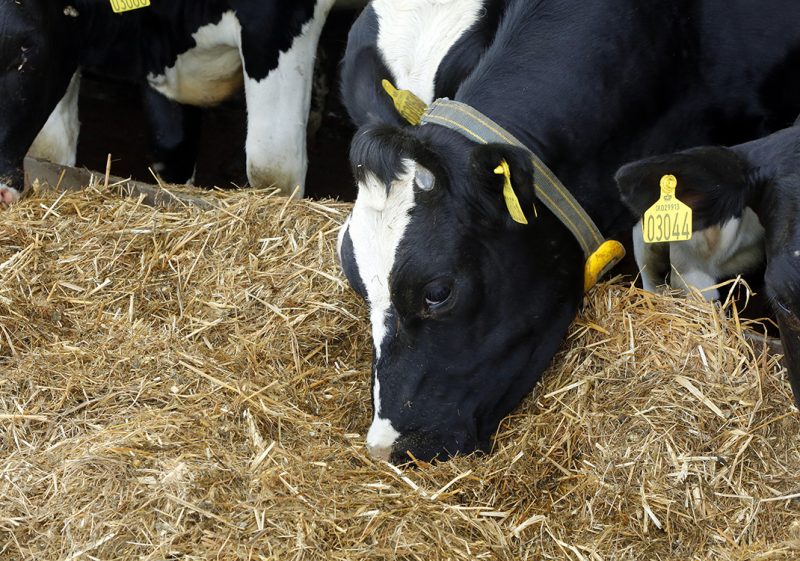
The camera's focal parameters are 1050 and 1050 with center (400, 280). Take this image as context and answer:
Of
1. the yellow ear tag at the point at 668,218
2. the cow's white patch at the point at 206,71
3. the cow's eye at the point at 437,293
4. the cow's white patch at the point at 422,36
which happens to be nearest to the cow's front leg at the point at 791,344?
the yellow ear tag at the point at 668,218

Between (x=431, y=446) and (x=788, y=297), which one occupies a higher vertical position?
(x=788, y=297)

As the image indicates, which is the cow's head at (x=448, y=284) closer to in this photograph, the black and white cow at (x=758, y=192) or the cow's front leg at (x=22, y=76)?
the black and white cow at (x=758, y=192)

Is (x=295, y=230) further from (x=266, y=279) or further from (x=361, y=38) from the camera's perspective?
(x=361, y=38)

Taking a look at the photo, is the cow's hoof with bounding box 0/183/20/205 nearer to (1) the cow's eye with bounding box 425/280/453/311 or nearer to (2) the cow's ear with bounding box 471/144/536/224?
(1) the cow's eye with bounding box 425/280/453/311

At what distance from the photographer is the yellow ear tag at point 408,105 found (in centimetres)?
364

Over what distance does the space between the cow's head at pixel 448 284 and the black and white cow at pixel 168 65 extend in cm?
207

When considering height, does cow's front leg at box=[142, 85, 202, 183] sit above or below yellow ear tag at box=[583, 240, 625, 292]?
below

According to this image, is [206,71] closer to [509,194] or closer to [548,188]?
[548,188]

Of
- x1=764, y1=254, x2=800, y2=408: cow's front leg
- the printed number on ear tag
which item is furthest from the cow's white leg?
x1=764, y1=254, x2=800, y2=408: cow's front leg

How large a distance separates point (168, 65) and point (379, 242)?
9.33 ft

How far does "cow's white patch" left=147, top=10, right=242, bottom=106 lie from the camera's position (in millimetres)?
5395

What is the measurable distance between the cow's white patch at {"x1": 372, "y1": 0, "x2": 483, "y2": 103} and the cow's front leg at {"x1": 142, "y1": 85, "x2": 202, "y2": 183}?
7.20 feet

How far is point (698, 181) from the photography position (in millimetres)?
3092

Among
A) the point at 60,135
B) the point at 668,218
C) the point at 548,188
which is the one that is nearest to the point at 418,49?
the point at 548,188
